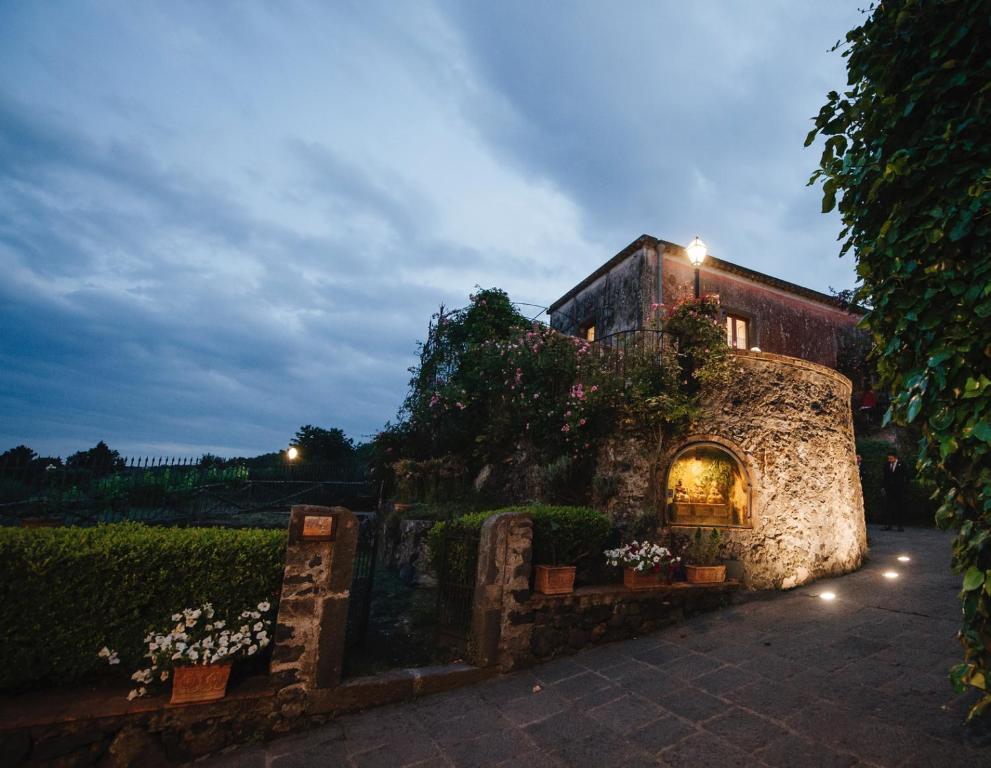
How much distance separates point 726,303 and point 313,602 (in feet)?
40.3

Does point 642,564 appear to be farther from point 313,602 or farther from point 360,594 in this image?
point 313,602

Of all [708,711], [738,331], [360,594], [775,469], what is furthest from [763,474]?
[360,594]

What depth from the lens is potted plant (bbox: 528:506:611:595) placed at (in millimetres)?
5477

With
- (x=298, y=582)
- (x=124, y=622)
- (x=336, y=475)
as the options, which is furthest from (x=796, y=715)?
(x=336, y=475)

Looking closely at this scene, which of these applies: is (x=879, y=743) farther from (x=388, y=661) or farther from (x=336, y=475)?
(x=336, y=475)

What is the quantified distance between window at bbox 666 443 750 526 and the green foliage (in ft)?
1.26

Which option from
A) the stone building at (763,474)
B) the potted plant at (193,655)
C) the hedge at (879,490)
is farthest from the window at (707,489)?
the hedge at (879,490)

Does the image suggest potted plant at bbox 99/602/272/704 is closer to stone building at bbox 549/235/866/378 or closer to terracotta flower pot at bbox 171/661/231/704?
terracotta flower pot at bbox 171/661/231/704

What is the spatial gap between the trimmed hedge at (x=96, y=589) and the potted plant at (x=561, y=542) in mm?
3177

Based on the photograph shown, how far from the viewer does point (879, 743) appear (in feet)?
10.4

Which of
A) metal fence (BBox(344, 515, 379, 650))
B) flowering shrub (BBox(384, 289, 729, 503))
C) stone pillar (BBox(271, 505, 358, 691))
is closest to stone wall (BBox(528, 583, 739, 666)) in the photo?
metal fence (BBox(344, 515, 379, 650))

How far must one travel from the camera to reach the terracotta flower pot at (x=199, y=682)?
3.52m

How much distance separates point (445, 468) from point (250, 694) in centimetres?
703

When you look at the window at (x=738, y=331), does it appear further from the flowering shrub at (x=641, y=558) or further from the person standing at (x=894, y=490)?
the flowering shrub at (x=641, y=558)
